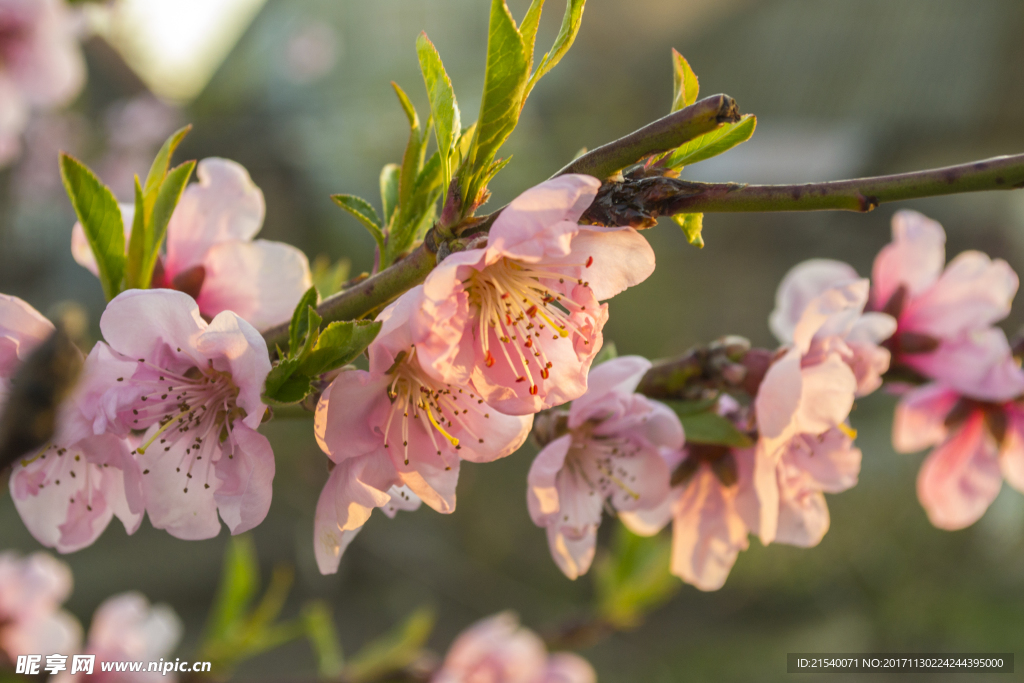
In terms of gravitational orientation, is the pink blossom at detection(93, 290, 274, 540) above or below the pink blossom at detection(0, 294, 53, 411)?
below

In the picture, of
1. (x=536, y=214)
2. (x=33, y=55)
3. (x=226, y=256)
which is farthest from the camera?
(x=33, y=55)

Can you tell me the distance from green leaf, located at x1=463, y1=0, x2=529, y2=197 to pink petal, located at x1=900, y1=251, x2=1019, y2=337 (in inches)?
20.6

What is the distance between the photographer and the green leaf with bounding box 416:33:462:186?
383mm

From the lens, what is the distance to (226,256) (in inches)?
21.2

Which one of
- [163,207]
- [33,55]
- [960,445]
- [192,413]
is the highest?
[33,55]

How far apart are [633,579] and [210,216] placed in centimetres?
78

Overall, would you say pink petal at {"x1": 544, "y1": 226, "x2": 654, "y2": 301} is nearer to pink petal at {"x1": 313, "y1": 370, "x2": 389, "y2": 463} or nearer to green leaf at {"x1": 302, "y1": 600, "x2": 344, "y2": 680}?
pink petal at {"x1": 313, "y1": 370, "x2": 389, "y2": 463}

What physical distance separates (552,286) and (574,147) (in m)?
3.79

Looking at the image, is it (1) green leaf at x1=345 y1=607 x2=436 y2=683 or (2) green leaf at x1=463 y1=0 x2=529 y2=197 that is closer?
(2) green leaf at x1=463 y1=0 x2=529 y2=197

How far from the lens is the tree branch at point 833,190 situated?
1.11ft

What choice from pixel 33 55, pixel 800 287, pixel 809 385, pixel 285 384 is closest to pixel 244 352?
pixel 285 384

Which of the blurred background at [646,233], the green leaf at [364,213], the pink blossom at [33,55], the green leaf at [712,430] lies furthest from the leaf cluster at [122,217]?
the blurred background at [646,233]

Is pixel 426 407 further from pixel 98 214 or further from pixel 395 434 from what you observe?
pixel 98 214

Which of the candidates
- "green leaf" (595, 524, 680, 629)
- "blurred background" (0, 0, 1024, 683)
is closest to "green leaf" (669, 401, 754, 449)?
"green leaf" (595, 524, 680, 629)
